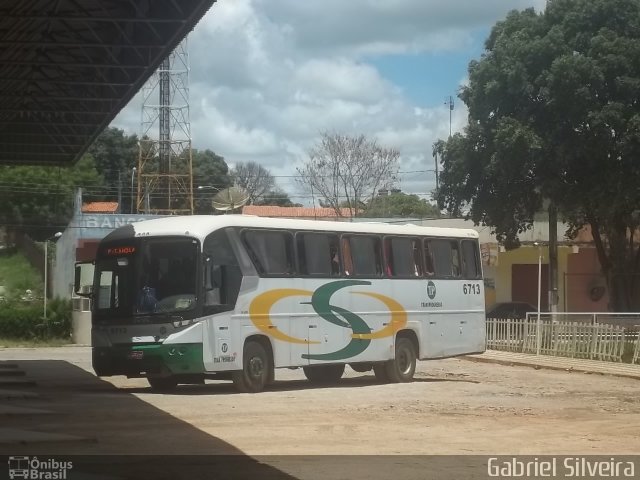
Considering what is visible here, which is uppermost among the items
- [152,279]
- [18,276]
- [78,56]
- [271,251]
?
[78,56]

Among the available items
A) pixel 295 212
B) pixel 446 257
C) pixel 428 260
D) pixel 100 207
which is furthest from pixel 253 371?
pixel 100 207

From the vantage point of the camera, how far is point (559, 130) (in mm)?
39094

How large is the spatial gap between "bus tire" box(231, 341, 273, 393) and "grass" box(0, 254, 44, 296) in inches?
1423

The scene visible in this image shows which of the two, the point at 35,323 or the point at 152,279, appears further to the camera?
the point at 35,323

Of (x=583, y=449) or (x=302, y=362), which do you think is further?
(x=302, y=362)

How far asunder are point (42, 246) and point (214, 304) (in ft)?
160

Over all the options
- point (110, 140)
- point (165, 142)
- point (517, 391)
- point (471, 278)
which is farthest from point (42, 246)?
point (517, 391)

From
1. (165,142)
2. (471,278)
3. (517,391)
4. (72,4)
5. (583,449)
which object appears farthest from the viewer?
(165,142)

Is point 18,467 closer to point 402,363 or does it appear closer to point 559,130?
point 402,363

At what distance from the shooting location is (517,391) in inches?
805

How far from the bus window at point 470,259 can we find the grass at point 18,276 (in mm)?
34035

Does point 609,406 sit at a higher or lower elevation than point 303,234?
lower

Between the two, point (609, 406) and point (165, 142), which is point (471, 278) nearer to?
point (609, 406)

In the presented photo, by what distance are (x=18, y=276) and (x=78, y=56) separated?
45193mm
